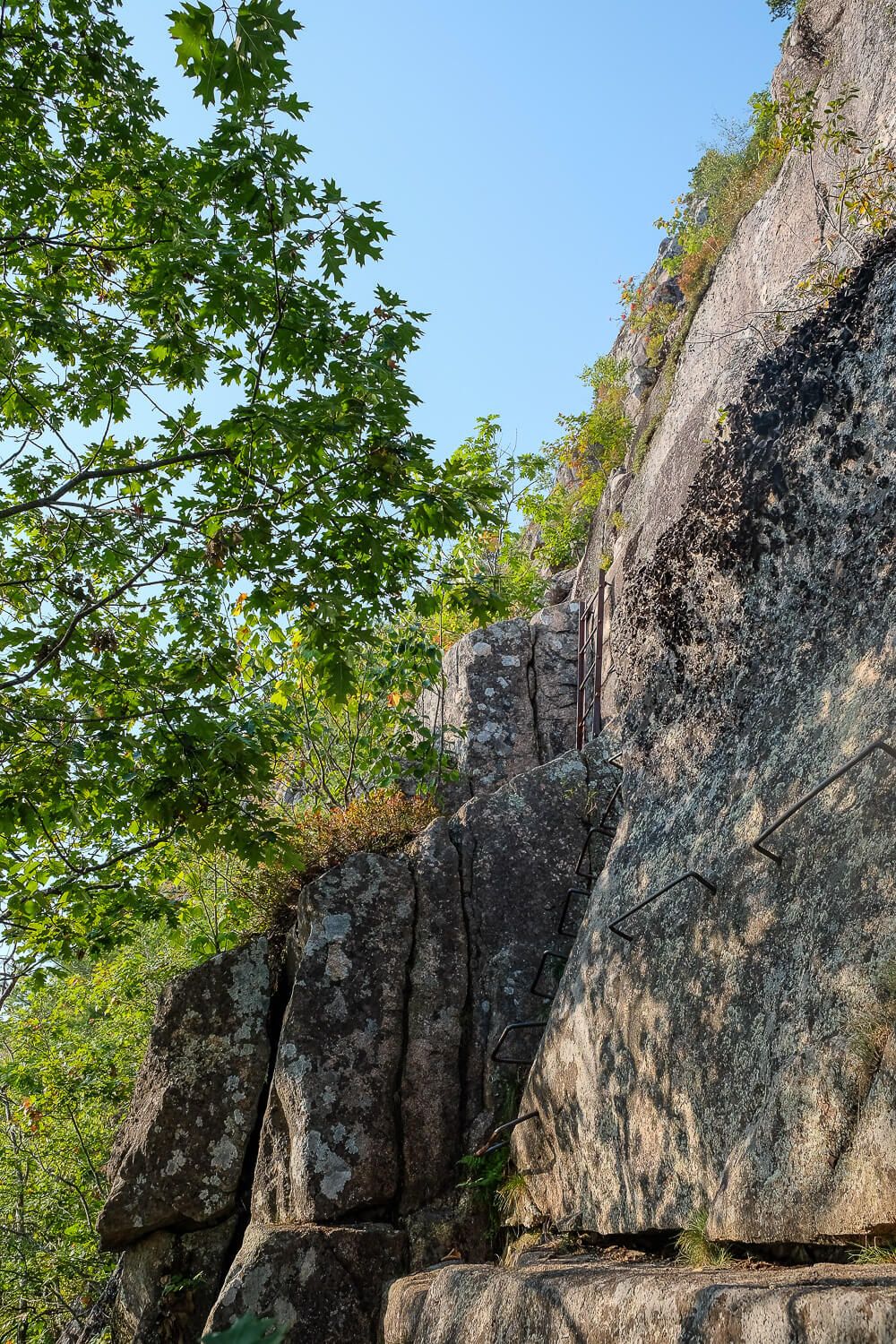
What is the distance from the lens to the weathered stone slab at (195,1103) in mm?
7277

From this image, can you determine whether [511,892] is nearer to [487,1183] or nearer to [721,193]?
[487,1183]

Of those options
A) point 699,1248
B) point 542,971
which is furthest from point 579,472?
point 699,1248

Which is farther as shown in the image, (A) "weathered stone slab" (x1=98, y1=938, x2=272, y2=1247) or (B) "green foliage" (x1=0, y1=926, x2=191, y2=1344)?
(B) "green foliage" (x1=0, y1=926, x2=191, y2=1344)

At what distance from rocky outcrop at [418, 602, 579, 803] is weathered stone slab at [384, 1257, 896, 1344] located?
687cm

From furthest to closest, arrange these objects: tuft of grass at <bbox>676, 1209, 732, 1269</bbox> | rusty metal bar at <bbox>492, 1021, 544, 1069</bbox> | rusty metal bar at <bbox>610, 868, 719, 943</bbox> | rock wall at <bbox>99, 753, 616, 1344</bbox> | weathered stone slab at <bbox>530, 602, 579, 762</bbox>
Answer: weathered stone slab at <bbox>530, 602, 579, 762</bbox> → rusty metal bar at <bbox>492, 1021, 544, 1069</bbox> → rock wall at <bbox>99, 753, 616, 1344</bbox> → rusty metal bar at <bbox>610, 868, 719, 943</bbox> → tuft of grass at <bbox>676, 1209, 732, 1269</bbox>

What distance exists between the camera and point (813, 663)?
469cm

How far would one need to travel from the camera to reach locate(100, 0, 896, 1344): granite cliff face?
3.64m

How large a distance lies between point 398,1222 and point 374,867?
2.52 metres

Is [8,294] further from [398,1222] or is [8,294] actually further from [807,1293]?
[807,1293]

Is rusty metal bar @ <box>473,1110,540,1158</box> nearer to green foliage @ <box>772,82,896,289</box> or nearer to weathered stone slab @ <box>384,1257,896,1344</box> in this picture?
weathered stone slab @ <box>384,1257,896,1344</box>

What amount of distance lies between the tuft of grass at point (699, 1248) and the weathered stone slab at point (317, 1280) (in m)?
3.00

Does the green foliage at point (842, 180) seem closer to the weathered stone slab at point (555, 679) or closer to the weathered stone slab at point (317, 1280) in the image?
the weathered stone slab at point (555, 679)

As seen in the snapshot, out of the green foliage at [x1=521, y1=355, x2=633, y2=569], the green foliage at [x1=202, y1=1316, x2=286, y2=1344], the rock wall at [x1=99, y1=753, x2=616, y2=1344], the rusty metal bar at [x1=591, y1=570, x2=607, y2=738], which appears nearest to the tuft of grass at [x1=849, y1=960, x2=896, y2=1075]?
the green foliage at [x1=202, y1=1316, x2=286, y2=1344]

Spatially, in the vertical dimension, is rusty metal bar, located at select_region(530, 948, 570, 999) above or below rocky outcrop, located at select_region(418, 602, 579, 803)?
below
